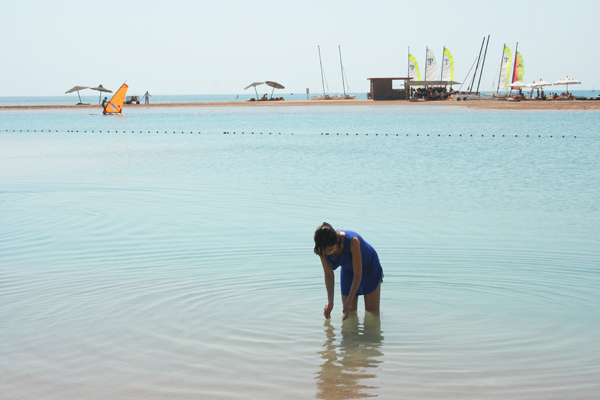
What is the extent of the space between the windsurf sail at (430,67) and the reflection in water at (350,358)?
73.8 meters

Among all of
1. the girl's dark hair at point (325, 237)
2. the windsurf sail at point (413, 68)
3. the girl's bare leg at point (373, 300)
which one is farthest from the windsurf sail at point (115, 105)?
the girl's dark hair at point (325, 237)

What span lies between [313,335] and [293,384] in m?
0.95

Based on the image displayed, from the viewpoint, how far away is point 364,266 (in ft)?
16.9

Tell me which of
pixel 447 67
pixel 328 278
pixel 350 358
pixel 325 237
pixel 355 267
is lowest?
pixel 350 358

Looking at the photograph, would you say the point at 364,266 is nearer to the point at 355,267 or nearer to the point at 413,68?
the point at 355,267

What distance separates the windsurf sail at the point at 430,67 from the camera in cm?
7550

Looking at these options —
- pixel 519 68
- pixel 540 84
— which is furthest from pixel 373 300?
pixel 519 68

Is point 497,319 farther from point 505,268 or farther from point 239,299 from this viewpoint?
point 239,299

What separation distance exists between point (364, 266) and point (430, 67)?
245 ft

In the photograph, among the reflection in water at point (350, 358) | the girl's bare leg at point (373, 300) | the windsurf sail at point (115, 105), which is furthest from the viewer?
the windsurf sail at point (115, 105)

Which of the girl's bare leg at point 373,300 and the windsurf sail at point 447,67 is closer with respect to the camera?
the girl's bare leg at point 373,300

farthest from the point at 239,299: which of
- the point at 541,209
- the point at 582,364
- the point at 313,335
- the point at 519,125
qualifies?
the point at 519,125

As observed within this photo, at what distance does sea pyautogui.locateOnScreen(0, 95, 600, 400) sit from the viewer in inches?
177

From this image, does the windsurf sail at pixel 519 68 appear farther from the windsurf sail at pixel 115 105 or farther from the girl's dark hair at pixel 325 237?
the girl's dark hair at pixel 325 237
